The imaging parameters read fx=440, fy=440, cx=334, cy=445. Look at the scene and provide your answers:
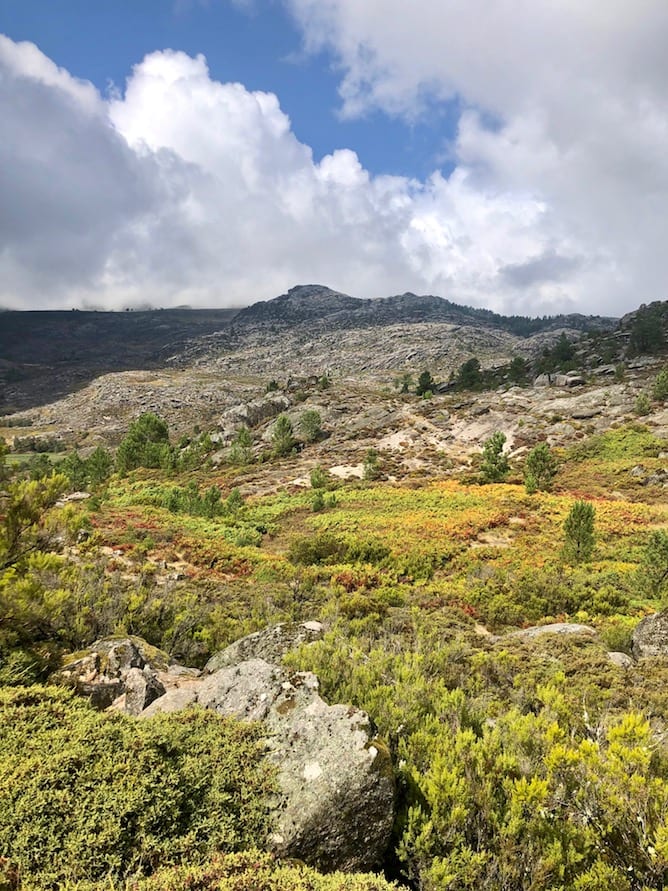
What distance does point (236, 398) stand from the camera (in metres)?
148

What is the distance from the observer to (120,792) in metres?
3.29

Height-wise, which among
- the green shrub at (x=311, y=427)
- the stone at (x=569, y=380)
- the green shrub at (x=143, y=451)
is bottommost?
the green shrub at (x=143, y=451)

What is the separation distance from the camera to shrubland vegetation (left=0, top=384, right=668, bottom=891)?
3.13 m

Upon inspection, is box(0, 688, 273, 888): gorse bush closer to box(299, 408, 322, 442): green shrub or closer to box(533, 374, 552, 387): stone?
box(299, 408, 322, 442): green shrub

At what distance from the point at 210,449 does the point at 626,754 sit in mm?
66189

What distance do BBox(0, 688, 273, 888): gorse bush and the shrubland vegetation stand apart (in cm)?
1

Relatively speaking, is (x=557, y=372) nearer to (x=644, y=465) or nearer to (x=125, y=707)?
(x=644, y=465)

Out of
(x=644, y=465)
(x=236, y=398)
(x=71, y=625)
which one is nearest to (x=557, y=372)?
(x=644, y=465)

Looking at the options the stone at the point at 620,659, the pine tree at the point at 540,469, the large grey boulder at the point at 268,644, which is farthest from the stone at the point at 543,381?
the large grey boulder at the point at 268,644

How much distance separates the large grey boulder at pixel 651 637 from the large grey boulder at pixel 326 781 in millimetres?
8758

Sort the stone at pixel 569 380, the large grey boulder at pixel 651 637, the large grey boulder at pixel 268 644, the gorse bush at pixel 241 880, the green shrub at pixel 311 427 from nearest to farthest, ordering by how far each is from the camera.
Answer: the gorse bush at pixel 241 880 → the large grey boulder at pixel 268 644 → the large grey boulder at pixel 651 637 → the green shrub at pixel 311 427 → the stone at pixel 569 380

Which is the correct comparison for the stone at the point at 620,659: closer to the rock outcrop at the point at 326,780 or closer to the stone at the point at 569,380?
the rock outcrop at the point at 326,780

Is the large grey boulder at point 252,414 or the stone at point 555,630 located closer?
the stone at point 555,630

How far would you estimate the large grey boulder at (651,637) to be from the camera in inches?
377
